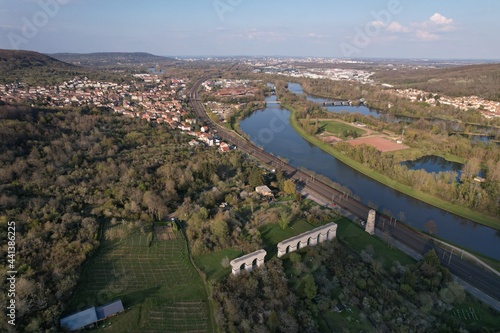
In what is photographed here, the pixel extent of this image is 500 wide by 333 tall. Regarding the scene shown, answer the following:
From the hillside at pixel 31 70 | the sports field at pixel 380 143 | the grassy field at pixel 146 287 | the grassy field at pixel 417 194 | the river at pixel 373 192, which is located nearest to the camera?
the grassy field at pixel 146 287

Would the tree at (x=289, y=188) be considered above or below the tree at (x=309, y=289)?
above

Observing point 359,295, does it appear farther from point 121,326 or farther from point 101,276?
point 101,276

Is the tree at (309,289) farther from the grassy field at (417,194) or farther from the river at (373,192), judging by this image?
the grassy field at (417,194)

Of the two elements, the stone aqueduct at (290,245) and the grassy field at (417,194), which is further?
the grassy field at (417,194)

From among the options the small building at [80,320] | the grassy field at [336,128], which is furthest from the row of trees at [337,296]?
the grassy field at [336,128]

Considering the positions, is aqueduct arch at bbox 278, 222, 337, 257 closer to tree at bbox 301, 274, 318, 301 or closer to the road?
tree at bbox 301, 274, 318, 301

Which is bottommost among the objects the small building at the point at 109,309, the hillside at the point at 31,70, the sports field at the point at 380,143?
the small building at the point at 109,309

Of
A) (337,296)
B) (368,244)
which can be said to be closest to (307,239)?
(337,296)

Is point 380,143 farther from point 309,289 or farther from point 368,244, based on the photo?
point 309,289
